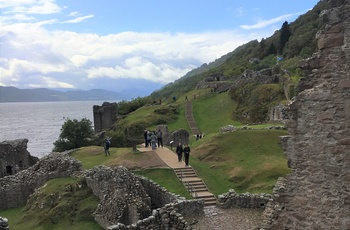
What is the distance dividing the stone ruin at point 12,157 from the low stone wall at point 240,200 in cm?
2518

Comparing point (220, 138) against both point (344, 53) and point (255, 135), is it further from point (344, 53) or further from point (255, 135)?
point (344, 53)

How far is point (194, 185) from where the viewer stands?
22.7m

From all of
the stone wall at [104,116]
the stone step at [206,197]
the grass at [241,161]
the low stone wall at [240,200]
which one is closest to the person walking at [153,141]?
the grass at [241,161]

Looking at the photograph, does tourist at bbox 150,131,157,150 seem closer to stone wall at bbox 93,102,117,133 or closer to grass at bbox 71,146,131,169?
grass at bbox 71,146,131,169

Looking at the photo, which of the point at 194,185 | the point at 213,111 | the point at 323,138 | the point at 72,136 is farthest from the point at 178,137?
the point at 323,138

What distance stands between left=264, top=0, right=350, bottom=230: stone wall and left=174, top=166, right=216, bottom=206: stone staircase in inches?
462

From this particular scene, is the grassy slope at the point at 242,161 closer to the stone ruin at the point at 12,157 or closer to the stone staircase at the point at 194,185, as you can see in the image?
the stone staircase at the point at 194,185

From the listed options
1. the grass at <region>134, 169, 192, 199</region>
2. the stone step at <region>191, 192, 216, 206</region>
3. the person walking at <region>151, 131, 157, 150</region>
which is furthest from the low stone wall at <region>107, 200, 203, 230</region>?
the person walking at <region>151, 131, 157, 150</region>

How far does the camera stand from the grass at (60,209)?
68.7ft

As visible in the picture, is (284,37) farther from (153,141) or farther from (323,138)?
(323,138)

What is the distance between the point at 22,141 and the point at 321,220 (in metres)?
35.6

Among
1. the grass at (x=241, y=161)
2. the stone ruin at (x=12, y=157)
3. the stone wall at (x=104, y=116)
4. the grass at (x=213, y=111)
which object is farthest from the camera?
the stone wall at (x=104, y=116)

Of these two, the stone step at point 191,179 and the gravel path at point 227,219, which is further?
the stone step at point 191,179

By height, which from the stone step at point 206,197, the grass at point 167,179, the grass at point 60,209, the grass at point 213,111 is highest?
the grass at point 213,111
